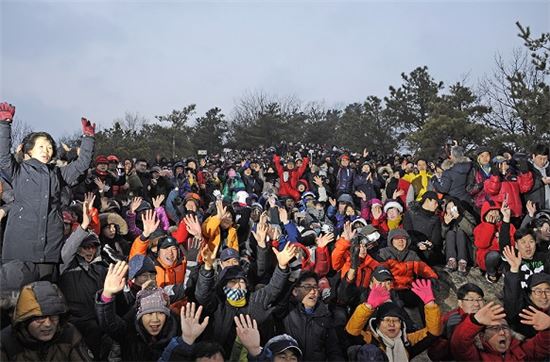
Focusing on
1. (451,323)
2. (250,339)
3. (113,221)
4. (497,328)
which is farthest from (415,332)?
(113,221)

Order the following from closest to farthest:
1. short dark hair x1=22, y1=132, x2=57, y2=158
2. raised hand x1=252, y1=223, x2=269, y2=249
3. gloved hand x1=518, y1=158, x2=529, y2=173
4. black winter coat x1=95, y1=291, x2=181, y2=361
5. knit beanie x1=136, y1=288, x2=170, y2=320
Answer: black winter coat x1=95, y1=291, x2=181, y2=361 < knit beanie x1=136, y1=288, x2=170, y2=320 < short dark hair x1=22, y1=132, x2=57, y2=158 < raised hand x1=252, y1=223, x2=269, y2=249 < gloved hand x1=518, y1=158, x2=529, y2=173

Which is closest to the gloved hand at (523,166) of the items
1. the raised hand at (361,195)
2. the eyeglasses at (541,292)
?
the raised hand at (361,195)

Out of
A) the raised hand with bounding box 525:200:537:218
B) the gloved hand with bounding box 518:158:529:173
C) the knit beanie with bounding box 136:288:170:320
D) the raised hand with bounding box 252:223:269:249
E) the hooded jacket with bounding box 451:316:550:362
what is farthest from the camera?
the gloved hand with bounding box 518:158:529:173

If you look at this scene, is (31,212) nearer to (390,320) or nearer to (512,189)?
(390,320)

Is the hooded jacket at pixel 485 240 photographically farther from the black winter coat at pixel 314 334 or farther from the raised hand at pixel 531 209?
the black winter coat at pixel 314 334

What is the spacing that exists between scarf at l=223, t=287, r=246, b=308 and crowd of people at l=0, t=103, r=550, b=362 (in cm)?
1

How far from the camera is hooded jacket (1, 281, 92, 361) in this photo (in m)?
2.90

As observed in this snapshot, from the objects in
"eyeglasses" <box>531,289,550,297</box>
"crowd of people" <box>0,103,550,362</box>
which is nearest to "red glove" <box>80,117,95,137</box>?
"crowd of people" <box>0,103,550,362</box>

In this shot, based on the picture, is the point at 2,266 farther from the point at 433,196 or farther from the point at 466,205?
the point at 466,205

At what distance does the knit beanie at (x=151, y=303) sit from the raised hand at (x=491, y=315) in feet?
7.95

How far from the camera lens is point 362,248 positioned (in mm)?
5766

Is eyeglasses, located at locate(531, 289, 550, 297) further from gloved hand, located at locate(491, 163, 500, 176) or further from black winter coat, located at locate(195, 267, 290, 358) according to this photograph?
gloved hand, located at locate(491, 163, 500, 176)

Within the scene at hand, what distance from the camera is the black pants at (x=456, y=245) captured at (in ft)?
22.5

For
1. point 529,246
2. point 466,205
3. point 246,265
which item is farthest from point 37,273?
point 466,205
